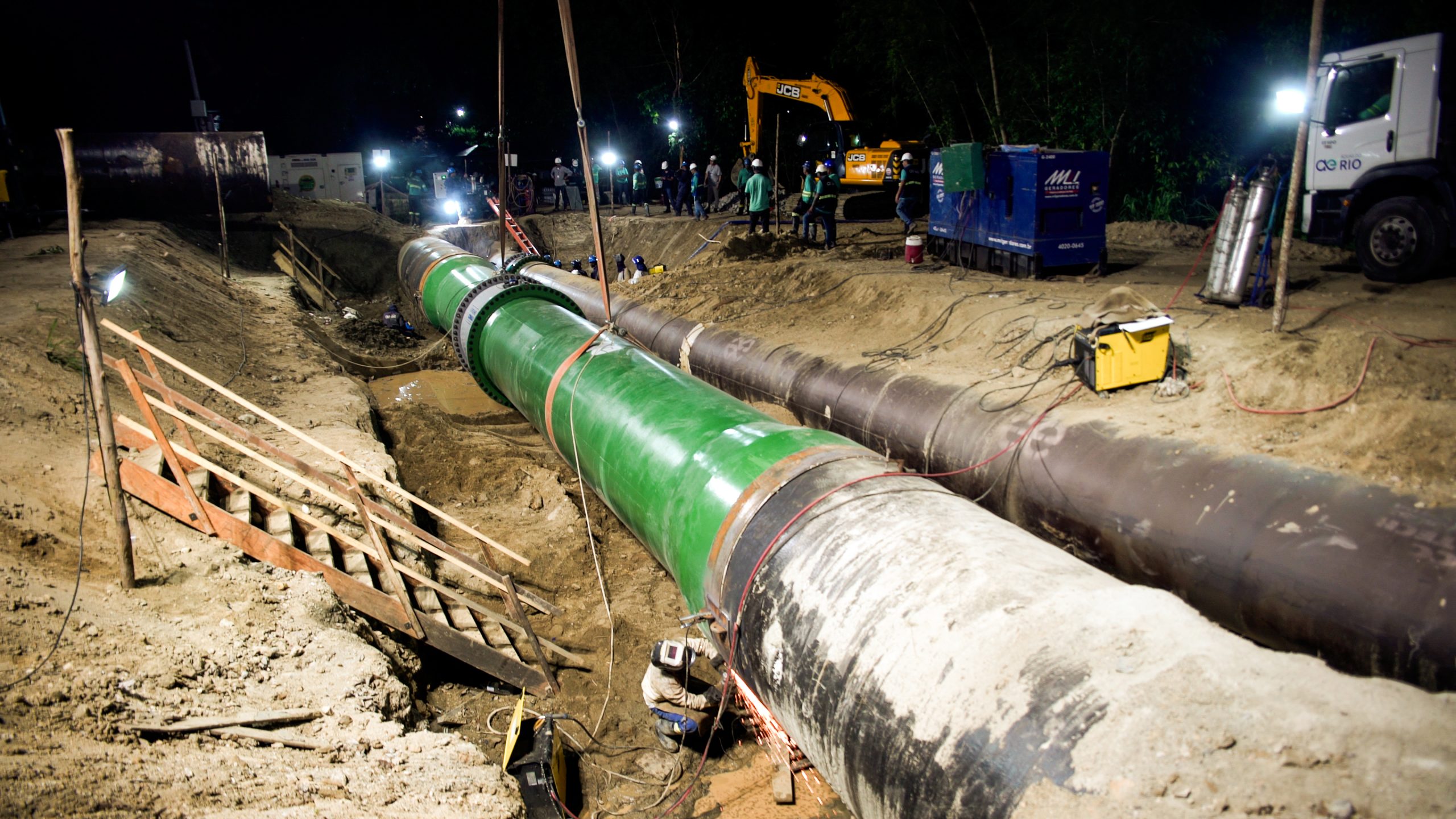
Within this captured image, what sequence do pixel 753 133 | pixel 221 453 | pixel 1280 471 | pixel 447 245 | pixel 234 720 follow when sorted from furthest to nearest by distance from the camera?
pixel 753 133, pixel 447 245, pixel 221 453, pixel 1280 471, pixel 234 720

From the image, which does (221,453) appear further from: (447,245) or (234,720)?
(447,245)

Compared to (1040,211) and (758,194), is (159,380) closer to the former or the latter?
(1040,211)

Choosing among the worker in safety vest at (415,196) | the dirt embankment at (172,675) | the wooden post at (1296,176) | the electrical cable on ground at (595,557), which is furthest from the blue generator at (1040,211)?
the worker in safety vest at (415,196)

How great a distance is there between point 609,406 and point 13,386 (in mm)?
4923

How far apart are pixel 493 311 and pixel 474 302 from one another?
406 millimetres

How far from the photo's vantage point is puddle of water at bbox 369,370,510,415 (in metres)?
10.2

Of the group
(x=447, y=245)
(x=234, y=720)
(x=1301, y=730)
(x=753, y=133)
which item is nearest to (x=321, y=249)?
(x=447, y=245)

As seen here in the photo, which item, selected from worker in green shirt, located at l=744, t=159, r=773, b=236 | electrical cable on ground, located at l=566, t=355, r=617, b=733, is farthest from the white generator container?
electrical cable on ground, located at l=566, t=355, r=617, b=733

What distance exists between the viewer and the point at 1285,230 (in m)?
6.19

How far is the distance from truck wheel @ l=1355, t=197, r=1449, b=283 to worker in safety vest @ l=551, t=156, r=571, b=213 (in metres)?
22.3

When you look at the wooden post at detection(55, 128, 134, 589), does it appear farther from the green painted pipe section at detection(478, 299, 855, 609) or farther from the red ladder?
the red ladder

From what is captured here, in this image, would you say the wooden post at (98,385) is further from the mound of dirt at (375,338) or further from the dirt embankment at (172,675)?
the mound of dirt at (375,338)

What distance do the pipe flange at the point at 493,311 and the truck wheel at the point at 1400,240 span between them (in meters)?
9.02

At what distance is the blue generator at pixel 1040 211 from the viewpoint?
9.57m
